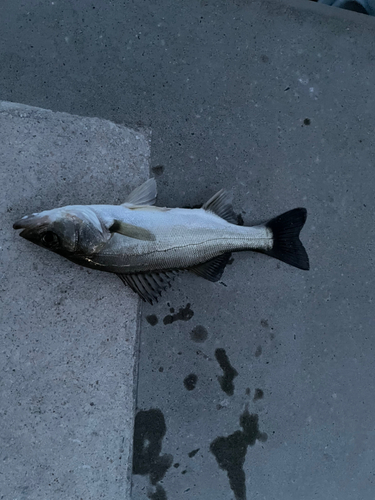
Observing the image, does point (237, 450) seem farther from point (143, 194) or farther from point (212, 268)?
point (143, 194)

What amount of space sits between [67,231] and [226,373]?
1.52 meters

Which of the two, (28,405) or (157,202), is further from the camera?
(157,202)

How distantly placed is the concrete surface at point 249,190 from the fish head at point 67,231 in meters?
0.68

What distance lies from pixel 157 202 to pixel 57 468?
1857 millimetres

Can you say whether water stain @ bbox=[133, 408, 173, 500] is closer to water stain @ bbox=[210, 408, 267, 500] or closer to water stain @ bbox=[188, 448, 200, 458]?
water stain @ bbox=[188, 448, 200, 458]

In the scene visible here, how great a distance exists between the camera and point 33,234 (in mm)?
1922

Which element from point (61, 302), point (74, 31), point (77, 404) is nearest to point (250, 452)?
point (77, 404)

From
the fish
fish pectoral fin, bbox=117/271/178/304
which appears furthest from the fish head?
fish pectoral fin, bbox=117/271/178/304

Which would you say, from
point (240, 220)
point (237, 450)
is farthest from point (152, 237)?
point (237, 450)

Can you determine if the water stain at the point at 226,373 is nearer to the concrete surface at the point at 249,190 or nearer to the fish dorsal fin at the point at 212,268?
the concrete surface at the point at 249,190

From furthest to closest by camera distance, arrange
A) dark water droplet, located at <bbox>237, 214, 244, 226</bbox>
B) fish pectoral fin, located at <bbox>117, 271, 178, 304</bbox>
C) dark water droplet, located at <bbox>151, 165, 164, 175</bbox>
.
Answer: dark water droplet, located at <bbox>237, 214, 244, 226</bbox>
dark water droplet, located at <bbox>151, 165, 164, 175</bbox>
fish pectoral fin, located at <bbox>117, 271, 178, 304</bbox>

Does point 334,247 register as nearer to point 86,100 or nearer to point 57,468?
point 86,100

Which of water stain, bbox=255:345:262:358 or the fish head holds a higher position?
the fish head

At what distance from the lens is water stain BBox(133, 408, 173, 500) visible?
2.47 meters
